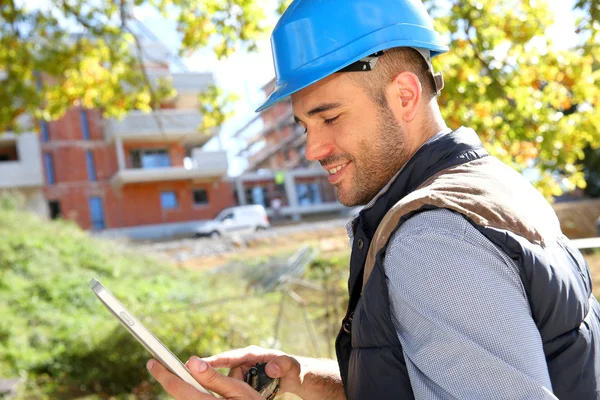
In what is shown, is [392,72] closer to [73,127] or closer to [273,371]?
[273,371]

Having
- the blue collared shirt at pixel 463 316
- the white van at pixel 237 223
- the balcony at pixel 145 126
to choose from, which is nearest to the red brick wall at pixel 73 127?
the balcony at pixel 145 126

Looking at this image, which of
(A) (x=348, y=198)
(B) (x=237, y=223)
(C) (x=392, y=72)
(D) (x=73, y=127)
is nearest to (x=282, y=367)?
(A) (x=348, y=198)

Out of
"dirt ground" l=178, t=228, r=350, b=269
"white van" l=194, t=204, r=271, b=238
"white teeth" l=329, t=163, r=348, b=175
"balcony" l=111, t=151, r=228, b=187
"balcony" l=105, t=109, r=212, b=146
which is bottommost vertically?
"dirt ground" l=178, t=228, r=350, b=269

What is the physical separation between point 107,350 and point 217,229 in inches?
899

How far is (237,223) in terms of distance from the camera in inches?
1228

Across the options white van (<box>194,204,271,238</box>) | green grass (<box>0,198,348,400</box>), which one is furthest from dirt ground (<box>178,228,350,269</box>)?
green grass (<box>0,198,348,400</box>)

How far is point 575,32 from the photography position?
3959mm

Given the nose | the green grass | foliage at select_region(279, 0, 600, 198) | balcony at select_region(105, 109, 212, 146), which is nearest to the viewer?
the nose

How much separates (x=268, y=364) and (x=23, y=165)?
31289 mm

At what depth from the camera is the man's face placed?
4.93 ft

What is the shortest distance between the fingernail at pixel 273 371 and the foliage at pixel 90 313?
5319mm

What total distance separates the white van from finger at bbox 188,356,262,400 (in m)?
29.3

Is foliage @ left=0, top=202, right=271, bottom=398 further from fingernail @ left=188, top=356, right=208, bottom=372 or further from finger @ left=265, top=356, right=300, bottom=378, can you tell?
fingernail @ left=188, top=356, right=208, bottom=372

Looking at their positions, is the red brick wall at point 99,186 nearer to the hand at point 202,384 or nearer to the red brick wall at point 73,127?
the red brick wall at point 73,127
